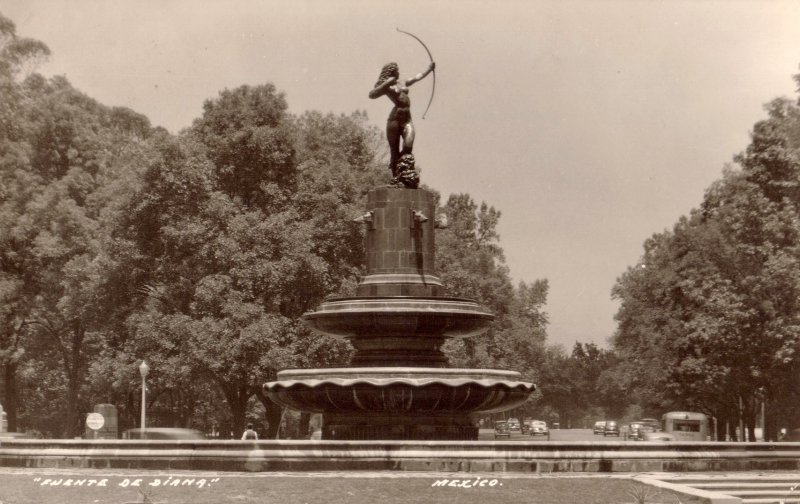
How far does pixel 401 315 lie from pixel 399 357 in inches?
46.5

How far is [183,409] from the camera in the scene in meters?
60.3

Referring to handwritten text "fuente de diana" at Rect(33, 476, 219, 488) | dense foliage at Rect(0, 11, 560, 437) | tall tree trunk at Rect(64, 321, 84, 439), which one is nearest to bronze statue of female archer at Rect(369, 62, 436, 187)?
handwritten text "fuente de diana" at Rect(33, 476, 219, 488)

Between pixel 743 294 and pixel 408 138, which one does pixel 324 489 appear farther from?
pixel 743 294

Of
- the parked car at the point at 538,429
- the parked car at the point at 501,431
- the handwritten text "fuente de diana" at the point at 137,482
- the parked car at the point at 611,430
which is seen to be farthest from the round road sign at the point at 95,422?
the parked car at the point at 611,430

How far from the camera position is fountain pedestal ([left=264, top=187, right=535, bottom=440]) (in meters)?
19.7

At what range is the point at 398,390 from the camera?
19453mm

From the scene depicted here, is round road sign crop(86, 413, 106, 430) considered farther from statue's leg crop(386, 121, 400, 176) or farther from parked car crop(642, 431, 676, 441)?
parked car crop(642, 431, 676, 441)

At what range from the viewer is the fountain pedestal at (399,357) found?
1972cm

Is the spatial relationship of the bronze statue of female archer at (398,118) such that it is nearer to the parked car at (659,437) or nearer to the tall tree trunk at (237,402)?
the tall tree trunk at (237,402)

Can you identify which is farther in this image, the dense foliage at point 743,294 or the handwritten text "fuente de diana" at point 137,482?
the dense foliage at point 743,294

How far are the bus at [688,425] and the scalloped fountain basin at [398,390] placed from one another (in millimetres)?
32922

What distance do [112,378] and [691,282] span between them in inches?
996

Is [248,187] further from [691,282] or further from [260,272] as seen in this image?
[691,282]

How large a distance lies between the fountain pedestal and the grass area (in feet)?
12.8
